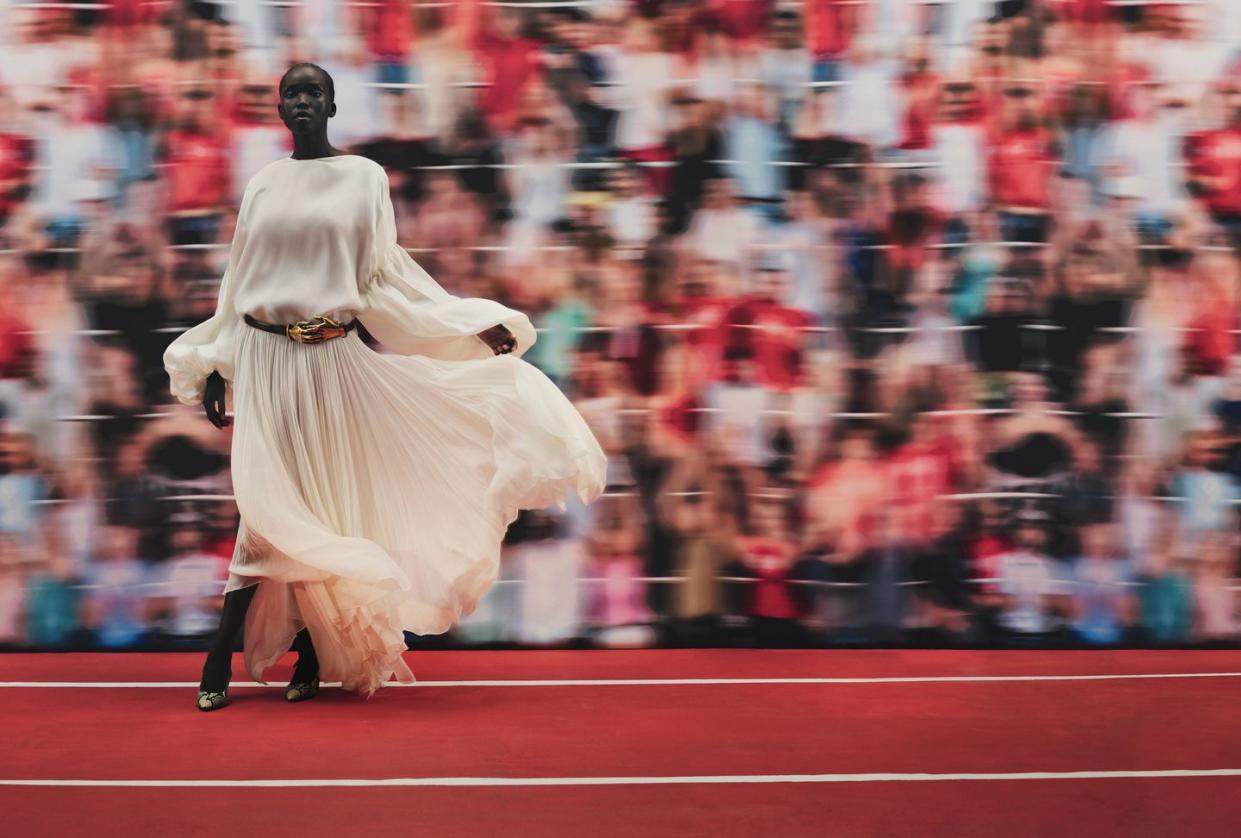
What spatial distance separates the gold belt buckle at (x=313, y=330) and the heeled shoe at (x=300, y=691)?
1101mm

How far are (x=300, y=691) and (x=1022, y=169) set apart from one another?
3.17m

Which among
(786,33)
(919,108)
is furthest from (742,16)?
(919,108)

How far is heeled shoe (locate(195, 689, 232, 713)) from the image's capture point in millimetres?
4645

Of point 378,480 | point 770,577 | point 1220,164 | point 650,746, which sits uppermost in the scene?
point 1220,164

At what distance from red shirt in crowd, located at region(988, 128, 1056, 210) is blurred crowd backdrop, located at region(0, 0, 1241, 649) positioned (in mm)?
12

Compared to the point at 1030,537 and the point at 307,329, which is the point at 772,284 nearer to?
the point at 1030,537

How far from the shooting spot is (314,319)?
468cm

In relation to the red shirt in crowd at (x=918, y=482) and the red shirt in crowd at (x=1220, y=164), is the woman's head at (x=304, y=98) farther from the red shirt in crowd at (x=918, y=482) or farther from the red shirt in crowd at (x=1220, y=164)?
the red shirt in crowd at (x=1220, y=164)

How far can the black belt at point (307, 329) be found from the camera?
468 cm

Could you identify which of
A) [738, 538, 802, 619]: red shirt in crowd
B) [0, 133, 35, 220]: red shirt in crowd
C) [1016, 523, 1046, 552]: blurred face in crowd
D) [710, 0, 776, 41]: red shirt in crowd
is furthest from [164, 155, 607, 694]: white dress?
[1016, 523, 1046, 552]: blurred face in crowd

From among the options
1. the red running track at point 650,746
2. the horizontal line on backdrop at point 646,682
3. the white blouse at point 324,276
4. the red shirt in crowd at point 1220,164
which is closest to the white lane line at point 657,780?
the red running track at point 650,746

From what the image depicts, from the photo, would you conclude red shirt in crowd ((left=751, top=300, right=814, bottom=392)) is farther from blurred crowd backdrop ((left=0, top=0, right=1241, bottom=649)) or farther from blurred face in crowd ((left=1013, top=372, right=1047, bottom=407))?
blurred face in crowd ((left=1013, top=372, right=1047, bottom=407))

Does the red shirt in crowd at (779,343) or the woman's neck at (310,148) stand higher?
the woman's neck at (310,148)

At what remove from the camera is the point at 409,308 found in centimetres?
479
